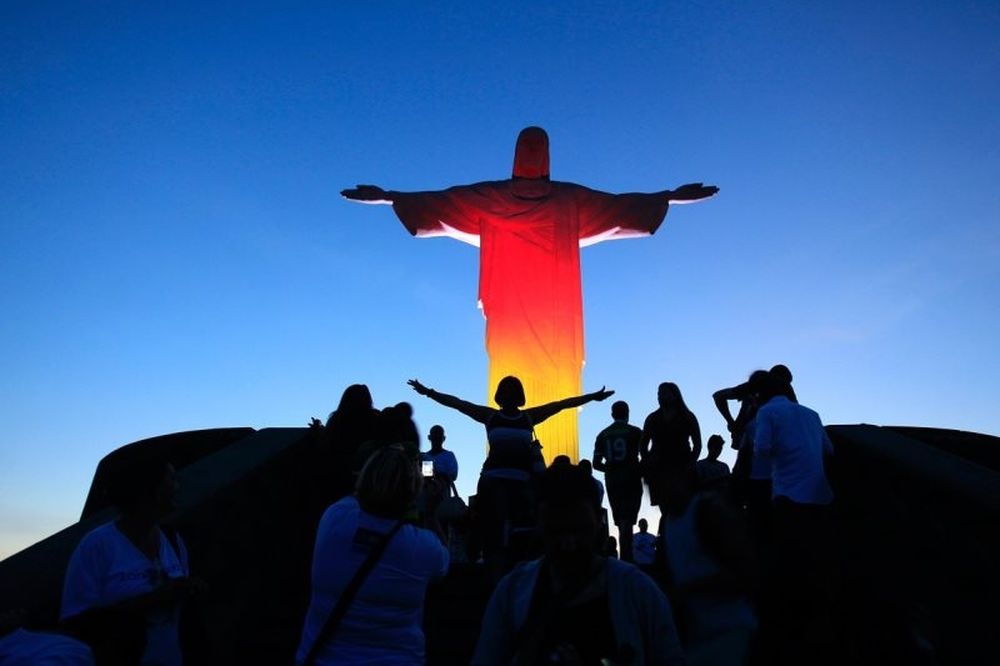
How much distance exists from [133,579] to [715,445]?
640 cm

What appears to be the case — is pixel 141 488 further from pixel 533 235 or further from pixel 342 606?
pixel 533 235

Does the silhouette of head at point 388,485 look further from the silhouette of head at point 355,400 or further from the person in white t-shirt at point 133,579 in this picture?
the silhouette of head at point 355,400

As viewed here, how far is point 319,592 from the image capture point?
3.26 meters

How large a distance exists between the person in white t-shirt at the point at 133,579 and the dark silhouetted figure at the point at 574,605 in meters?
1.48

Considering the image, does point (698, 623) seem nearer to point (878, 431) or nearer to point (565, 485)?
point (565, 485)

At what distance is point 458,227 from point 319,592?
35.1 feet

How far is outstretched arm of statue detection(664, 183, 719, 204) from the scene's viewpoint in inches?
516

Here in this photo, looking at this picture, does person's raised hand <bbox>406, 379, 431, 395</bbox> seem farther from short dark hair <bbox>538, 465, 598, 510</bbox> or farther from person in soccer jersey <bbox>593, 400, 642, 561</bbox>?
short dark hair <bbox>538, 465, 598, 510</bbox>

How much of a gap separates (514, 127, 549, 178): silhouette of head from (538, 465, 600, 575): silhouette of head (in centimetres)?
1141

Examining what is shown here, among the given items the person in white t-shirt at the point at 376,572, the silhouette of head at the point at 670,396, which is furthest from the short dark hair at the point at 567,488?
the silhouette of head at the point at 670,396

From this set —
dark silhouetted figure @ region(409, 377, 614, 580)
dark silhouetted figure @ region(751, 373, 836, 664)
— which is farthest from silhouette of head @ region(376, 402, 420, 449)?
dark silhouetted figure @ region(751, 373, 836, 664)

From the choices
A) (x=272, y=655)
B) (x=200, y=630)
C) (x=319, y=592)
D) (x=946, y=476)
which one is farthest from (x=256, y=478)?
(x=946, y=476)

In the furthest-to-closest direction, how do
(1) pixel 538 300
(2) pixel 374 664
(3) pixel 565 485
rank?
(1) pixel 538 300
(2) pixel 374 664
(3) pixel 565 485

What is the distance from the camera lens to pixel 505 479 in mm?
6434
